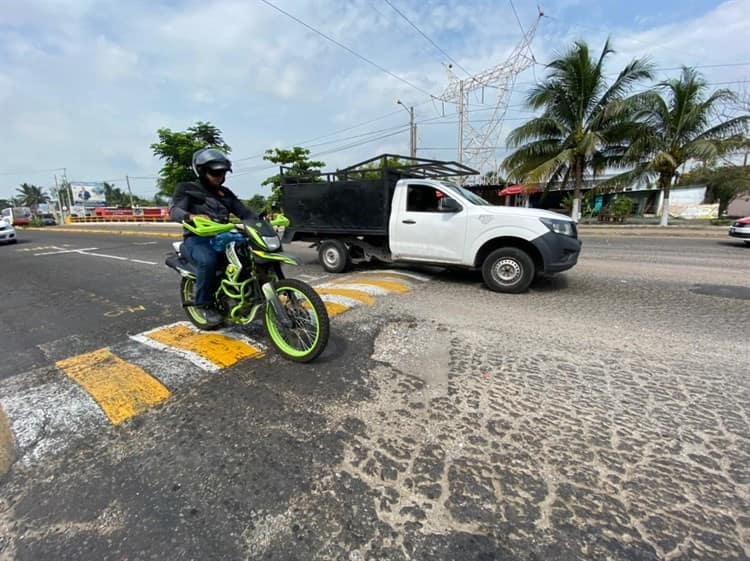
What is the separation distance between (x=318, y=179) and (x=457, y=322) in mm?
5067

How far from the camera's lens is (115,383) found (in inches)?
115

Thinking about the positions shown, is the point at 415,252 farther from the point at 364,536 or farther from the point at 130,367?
the point at 364,536

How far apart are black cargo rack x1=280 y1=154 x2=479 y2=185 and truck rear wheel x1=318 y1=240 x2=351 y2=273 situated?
1364mm

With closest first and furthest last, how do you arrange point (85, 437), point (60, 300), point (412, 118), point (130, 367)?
1. point (85, 437)
2. point (130, 367)
3. point (60, 300)
4. point (412, 118)

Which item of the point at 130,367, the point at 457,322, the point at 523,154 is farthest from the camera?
the point at 523,154

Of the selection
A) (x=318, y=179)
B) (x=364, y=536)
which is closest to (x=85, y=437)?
(x=364, y=536)

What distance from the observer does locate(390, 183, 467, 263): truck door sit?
5.79 meters

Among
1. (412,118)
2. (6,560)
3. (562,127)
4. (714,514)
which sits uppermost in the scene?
(412,118)

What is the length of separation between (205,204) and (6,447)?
95.5 inches

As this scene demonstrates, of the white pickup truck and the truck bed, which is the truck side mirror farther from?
the truck bed

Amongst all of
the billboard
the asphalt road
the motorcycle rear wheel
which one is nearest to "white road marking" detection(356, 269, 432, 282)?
the asphalt road

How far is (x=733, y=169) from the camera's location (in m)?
17.9

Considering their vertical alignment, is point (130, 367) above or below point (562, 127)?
below

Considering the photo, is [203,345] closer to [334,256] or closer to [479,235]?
[334,256]
